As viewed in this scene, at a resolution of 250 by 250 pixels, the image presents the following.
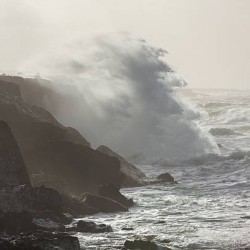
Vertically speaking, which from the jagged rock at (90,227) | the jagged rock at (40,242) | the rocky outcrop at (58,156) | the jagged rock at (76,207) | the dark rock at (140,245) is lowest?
the dark rock at (140,245)

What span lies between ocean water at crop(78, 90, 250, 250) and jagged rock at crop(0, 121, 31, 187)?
7.56ft

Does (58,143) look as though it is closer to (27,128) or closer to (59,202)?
(27,128)

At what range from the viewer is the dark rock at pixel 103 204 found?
1730 cm

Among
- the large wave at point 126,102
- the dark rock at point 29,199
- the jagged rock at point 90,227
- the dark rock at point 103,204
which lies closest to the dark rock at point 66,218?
the dark rock at point 29,199

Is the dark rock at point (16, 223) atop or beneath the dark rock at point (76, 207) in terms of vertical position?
beneath

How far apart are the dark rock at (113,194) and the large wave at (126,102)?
43.0ft

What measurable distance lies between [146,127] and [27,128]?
50.8 ft

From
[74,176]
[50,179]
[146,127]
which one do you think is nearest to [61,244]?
[50,179]

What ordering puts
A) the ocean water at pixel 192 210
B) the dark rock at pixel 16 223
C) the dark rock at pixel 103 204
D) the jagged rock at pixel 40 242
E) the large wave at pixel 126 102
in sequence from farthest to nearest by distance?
the large wave at pixel 126 102 → the dark rock at pixel 103 204 → the ocean water at pixel 192 210 → the dark rock at pixel 16 223 → the jagged rock at pixel 40 242

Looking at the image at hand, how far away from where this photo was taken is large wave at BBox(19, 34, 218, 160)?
33.5 metres

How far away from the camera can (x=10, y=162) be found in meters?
15.8

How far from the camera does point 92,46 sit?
137 ft

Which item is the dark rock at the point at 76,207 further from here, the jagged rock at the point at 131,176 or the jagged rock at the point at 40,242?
the jagged rock at the point at 131,176

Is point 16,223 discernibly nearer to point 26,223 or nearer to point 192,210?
point 26,223
